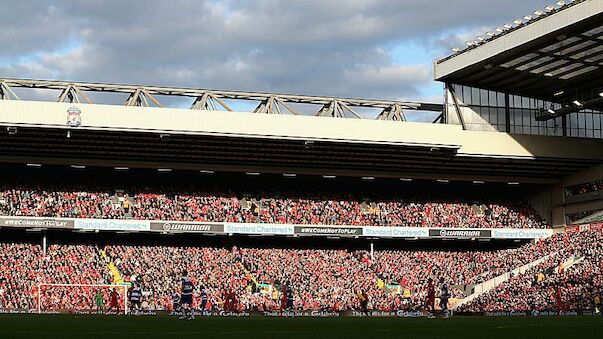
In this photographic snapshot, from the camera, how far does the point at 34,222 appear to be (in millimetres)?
55719

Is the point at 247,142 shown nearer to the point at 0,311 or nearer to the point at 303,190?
the point at 303,190

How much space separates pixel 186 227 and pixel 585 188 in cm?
2693

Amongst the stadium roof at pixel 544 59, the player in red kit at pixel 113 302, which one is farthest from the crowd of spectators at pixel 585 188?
the player in red kit at pixel 113 302

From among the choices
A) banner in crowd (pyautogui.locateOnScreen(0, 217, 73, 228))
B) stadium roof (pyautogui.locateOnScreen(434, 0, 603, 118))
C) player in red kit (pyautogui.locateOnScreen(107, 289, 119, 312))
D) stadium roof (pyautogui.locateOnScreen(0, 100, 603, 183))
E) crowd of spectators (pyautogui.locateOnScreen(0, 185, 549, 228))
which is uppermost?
stadium roof (pyautogui.locateOnScreen(434, 0, 603, 118))

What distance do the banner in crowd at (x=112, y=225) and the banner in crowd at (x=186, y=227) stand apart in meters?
0.65

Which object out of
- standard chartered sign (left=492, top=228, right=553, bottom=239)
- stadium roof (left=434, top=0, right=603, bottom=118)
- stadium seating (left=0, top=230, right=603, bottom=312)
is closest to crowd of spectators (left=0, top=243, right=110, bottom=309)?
stadium seating (left=0, top=230, right=603, bottom=312)

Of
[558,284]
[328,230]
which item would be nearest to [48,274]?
[328,230]

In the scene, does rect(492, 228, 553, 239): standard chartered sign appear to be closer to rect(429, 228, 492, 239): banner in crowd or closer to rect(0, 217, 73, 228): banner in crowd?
rect(429, 228, 492, 239): banner in crowd

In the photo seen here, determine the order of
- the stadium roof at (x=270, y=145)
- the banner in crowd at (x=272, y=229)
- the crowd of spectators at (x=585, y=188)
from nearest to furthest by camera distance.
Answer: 1. the stadium roof at (x=270, y=145)
2. the banner in crowd at (x=272, y=229)
3. the crowd of spectators at (x=585, y=188)

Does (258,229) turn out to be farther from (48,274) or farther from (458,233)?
(458,233)

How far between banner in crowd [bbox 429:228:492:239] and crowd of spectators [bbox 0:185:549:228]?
0.74 metres

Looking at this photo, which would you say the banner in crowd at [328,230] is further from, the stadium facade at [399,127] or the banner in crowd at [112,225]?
the banner in crowd at [112,225]

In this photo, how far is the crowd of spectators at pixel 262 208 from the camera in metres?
57.9

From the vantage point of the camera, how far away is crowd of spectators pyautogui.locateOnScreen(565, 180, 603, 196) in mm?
64062
